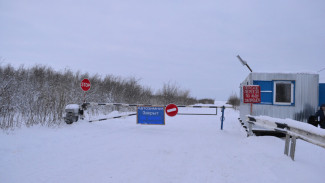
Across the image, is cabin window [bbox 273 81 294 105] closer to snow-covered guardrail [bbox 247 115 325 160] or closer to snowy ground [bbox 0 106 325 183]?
snowy ground [bbox 0 106 325 183]

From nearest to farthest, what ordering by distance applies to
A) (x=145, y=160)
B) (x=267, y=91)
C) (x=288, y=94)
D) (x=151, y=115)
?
(x=145, y=160), (x=151, y=115), (x=288, y=94), (x=267, y=91)

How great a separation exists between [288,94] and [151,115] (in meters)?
7.18

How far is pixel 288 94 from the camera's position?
11.8 metres

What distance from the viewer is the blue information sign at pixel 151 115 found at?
11.5m

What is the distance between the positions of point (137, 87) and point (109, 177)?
83.8 feet

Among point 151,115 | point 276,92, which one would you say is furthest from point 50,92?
point 276,92

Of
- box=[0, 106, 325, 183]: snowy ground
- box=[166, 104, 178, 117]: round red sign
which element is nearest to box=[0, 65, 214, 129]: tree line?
box=[0, 106, 325, 183]: snowy ground

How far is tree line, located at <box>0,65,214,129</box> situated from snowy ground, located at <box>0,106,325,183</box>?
87.9 inches

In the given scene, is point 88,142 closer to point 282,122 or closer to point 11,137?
point 11,137

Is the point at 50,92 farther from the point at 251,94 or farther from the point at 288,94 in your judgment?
the point at 288,94

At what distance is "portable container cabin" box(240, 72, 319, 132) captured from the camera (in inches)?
456

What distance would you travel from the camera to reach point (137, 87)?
29.7 m

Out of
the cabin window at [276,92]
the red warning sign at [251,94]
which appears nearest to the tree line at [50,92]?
the red warning sign at [251,94]

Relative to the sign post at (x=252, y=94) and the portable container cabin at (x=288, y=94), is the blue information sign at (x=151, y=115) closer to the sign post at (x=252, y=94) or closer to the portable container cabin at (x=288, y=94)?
the sign post at (x=252, y=94)
